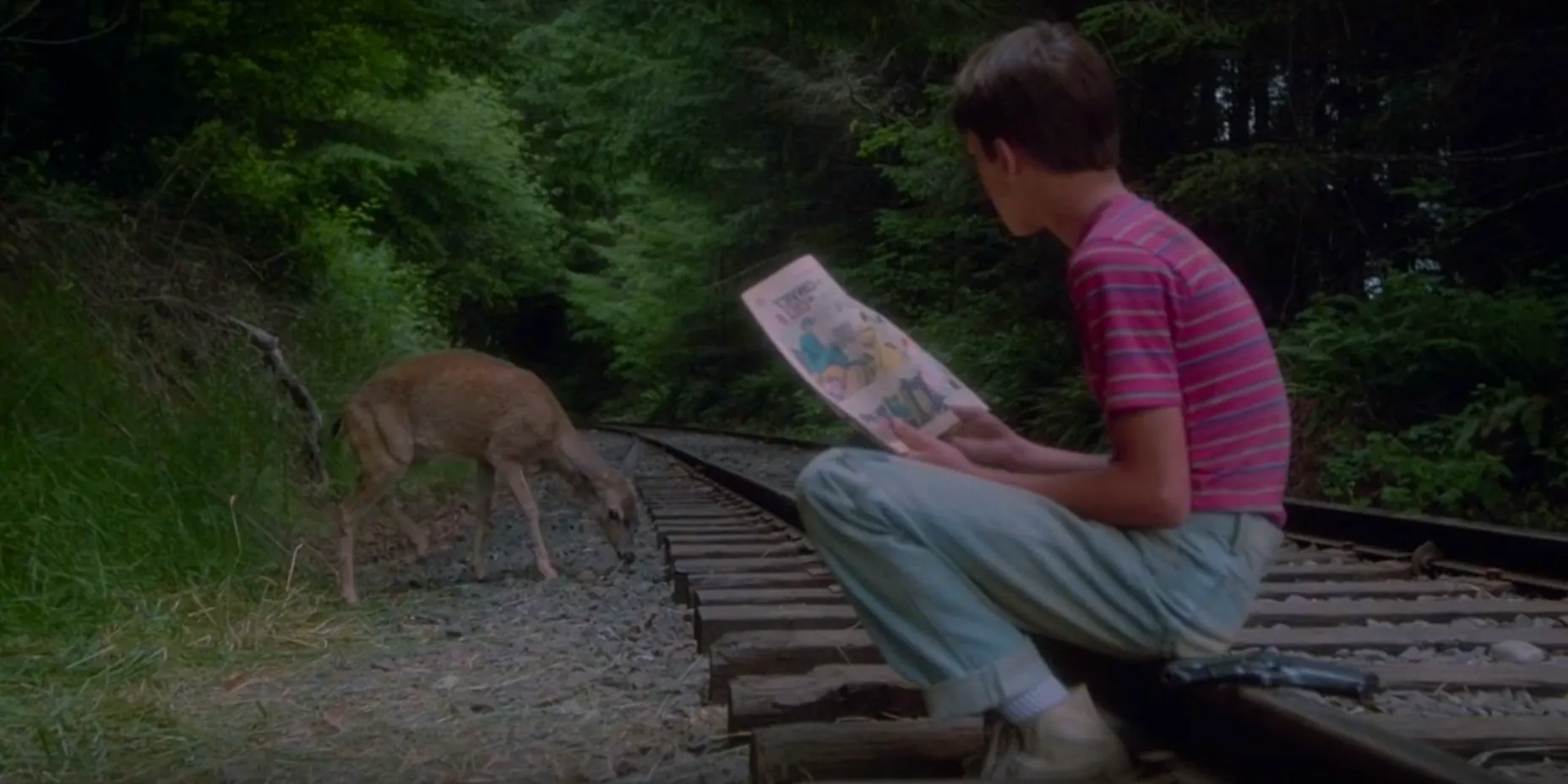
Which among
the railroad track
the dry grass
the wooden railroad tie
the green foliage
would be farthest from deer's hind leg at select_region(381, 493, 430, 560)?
the green foliage

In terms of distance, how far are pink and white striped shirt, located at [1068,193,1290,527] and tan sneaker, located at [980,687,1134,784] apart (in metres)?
0.41

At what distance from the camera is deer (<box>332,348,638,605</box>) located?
9070 millimetres

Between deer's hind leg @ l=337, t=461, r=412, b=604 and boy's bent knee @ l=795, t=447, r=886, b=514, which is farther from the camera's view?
deer's hind leg @ l=337, t=461, r=412, b=604

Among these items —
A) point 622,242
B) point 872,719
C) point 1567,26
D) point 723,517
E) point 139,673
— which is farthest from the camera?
point 622,242

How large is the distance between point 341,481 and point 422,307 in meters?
17.9

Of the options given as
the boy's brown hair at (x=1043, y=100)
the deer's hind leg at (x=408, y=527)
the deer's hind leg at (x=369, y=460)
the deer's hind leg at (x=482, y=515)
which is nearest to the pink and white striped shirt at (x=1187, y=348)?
the boy's brown hair at (x=1043, y=100)

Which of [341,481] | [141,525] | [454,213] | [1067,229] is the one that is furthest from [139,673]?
[454,213]

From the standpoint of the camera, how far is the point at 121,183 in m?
13.2

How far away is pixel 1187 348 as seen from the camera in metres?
2.87

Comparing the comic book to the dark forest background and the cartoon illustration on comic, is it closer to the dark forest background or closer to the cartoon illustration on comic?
the cartoon illustration on comic

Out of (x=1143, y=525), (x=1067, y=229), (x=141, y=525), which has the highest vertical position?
(x=1067, y=229)

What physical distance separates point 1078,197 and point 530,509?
6.21 metres

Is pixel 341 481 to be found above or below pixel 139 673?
below

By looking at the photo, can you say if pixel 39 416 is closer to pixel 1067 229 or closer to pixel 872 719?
pixel 872 719
